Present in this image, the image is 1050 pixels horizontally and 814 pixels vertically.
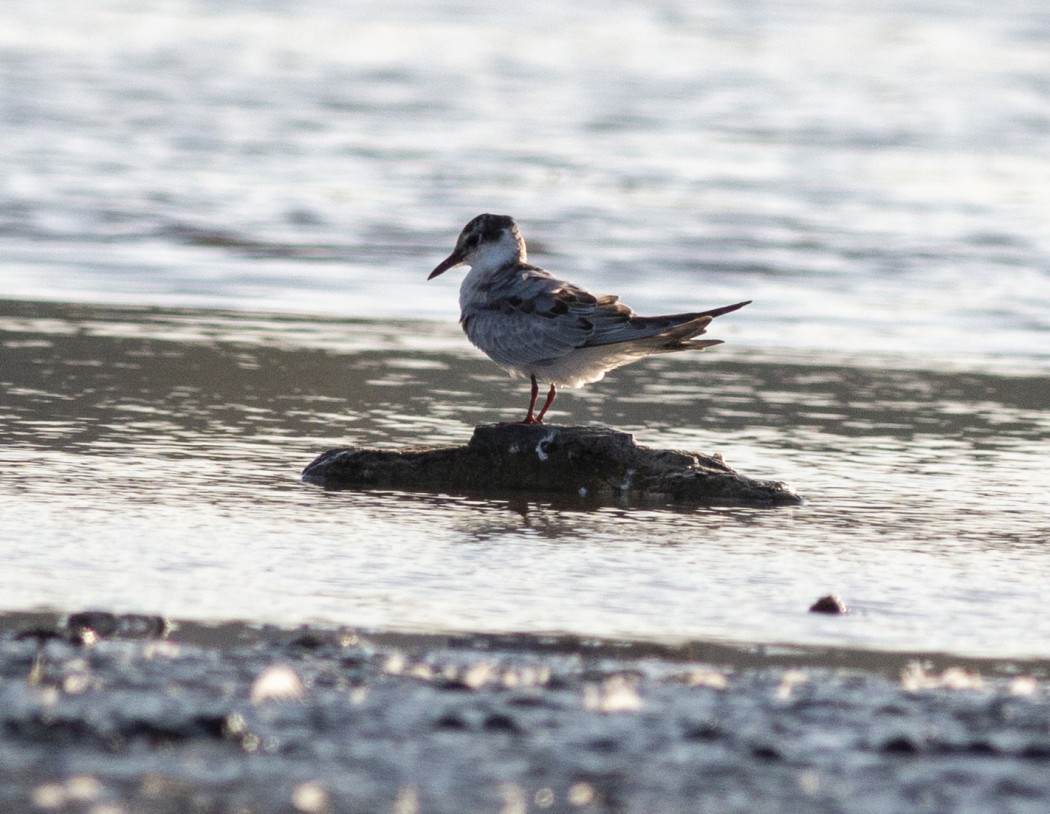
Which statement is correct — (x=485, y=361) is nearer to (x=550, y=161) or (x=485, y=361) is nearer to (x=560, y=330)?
(x=560, y=330)

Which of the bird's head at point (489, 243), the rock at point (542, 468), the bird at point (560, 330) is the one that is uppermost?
the bird's head at point (489, 243)

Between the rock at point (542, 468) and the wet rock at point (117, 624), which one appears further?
the rock at point (542, 468)

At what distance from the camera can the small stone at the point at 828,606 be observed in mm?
4781

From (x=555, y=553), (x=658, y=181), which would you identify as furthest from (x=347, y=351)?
(x=658, y=181)

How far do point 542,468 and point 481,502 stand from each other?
31 centimetres

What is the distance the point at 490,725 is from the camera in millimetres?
3715

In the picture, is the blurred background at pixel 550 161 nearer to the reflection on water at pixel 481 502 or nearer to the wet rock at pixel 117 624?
the reflection on water at pixel 481 502

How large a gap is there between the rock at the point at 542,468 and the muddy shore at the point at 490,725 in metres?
1.75

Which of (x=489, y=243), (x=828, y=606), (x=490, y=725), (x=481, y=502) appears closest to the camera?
(x=490, y=725)

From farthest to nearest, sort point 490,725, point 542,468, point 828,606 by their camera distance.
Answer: point 542,468 → point 828,606 → point 490,725

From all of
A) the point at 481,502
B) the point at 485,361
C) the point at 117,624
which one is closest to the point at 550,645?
the point at 117,624

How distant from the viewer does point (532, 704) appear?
3.86m

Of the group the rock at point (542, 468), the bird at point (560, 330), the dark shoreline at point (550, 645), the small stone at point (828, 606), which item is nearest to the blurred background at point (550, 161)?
the bird at point (560, 330)

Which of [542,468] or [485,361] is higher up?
[485,361]
